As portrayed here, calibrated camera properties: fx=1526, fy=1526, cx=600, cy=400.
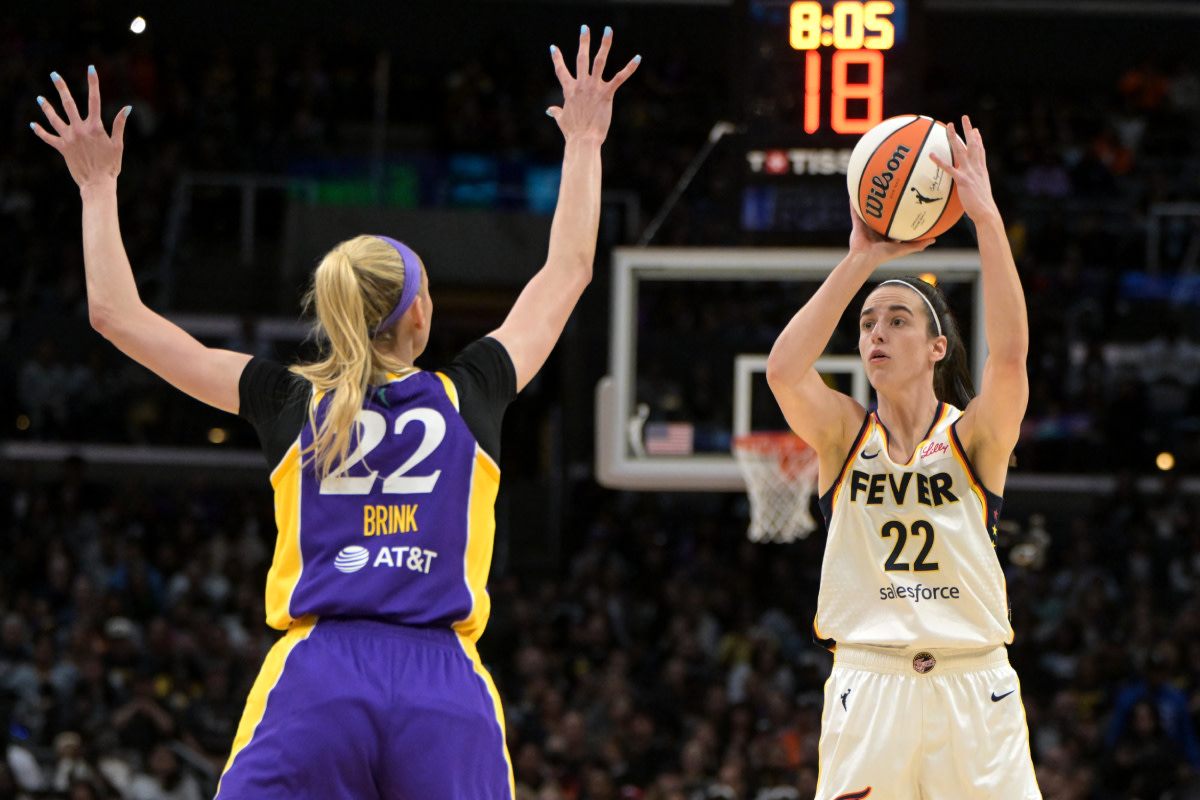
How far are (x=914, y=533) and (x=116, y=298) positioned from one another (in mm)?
2265

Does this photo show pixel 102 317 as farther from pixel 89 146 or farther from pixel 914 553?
pixel 914 553

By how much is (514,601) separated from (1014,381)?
36.1 ft

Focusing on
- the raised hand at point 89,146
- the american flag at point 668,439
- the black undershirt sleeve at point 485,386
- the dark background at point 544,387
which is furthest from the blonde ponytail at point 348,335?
the dark background at point 544,387

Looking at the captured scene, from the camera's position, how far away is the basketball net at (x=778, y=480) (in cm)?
853

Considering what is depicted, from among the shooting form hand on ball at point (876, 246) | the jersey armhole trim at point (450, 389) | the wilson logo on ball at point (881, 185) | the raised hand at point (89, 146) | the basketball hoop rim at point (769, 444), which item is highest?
the wilson logo on ball at point (881, 185)

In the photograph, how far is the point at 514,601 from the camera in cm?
1484

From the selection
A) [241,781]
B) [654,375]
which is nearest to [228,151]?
[654,375]

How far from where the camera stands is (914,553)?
4301mm

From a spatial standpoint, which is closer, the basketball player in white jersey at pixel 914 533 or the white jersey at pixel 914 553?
the basketball player in white jersey at pixel 914 533

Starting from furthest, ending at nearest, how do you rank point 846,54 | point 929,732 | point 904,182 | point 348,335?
point 846,54 < point 904,182 < point 929,732 < point 348,335

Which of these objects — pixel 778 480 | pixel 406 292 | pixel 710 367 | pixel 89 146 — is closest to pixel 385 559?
pixel 406 292

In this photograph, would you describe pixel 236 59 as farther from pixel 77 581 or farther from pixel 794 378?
pixel 794 378

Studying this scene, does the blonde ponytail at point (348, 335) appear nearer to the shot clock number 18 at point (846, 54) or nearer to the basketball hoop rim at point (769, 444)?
the shot clock number 18 at point (846, 54)

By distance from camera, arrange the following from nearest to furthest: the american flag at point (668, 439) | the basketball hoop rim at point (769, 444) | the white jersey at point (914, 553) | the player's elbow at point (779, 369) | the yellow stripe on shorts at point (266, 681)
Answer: the yellow stripe on shorts at point (266, 681) < the white jersey at point (914, 553) < the player's elbow at point (779, 369) < the basketball hoop rim at point (769, 444) < the american flag at point (668, 439)
